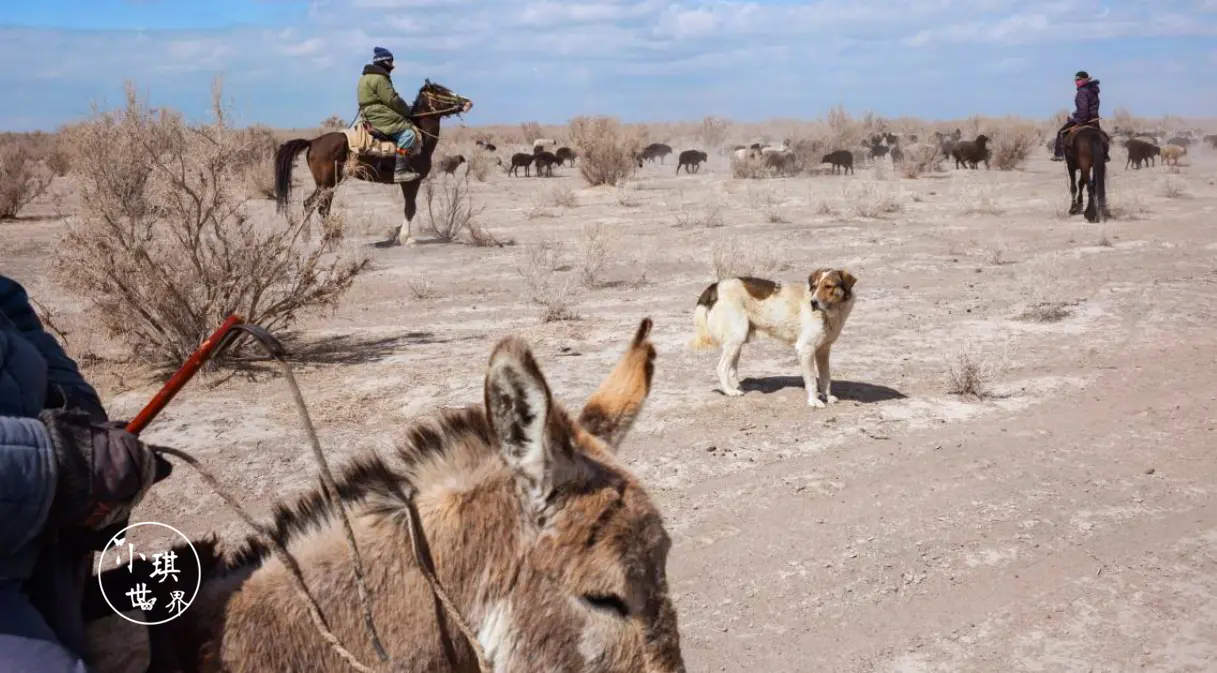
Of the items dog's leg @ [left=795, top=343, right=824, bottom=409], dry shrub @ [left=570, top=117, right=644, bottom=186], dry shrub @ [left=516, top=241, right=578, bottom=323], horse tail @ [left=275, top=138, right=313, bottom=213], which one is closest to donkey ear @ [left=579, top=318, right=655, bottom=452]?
dog's leg @ [left=795, top=343, right=824, bottom=409]

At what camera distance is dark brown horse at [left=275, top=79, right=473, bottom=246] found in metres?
17.8

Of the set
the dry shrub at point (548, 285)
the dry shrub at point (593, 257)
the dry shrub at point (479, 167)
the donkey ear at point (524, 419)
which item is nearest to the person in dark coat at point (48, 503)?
the donkey ear at point (524, 419)

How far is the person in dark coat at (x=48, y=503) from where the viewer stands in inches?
62.6

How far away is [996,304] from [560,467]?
1159 cm

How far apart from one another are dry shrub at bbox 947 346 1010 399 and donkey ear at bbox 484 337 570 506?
7.51 metres

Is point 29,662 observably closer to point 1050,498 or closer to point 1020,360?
point 1050,498

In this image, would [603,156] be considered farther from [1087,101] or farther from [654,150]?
[654,150]

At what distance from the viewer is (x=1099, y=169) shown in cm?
1912

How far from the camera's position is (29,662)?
159 cm

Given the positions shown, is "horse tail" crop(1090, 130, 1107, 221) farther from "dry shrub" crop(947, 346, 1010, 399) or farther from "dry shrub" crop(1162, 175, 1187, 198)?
"dry shrub" crop(947, 346, 1010, 399)

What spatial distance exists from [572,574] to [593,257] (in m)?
12.7

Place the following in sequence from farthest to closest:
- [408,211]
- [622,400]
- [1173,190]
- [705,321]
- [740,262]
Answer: [1173,190] → [408,211] → [740,262] → [705,321] → [622,400]

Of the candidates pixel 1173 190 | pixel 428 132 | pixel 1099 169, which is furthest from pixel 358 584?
pixel 1173 190

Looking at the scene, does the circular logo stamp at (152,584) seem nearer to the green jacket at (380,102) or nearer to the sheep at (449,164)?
the green jacket at (380,102)
